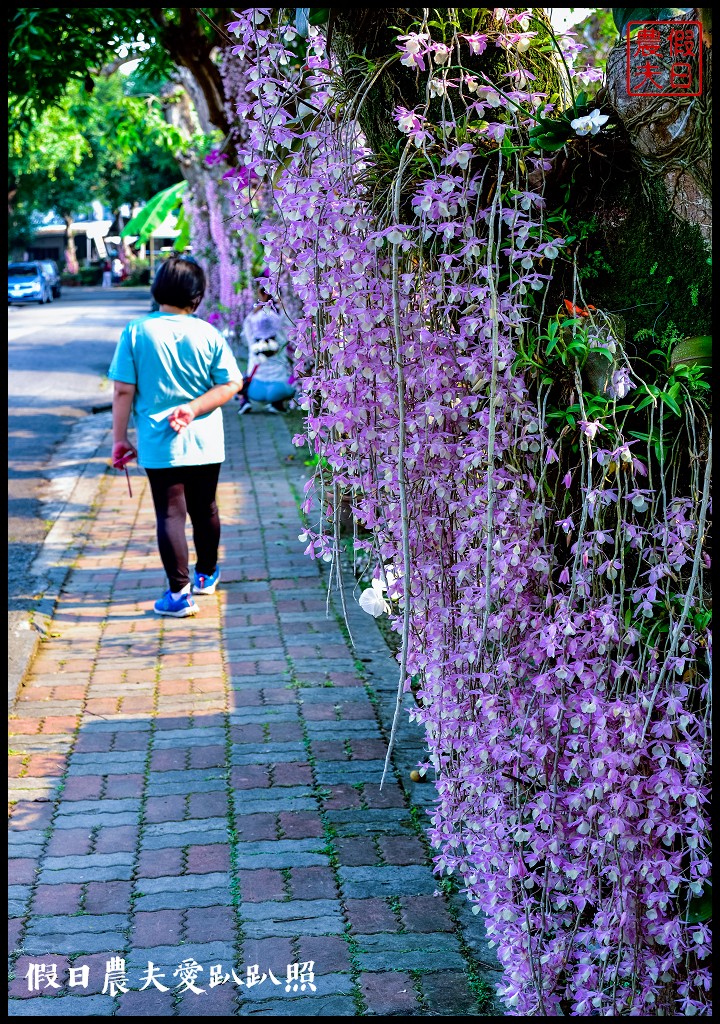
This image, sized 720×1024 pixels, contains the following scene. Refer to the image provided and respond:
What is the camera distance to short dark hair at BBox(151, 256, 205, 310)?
232 inches

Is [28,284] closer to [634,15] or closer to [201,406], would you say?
[201,406]

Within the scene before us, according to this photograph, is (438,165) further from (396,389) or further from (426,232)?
(396,389)

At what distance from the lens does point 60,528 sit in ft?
27.9

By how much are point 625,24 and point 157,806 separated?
2971 mm

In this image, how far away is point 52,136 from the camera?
43.2 meters

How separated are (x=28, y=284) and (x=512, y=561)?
46.2 metres

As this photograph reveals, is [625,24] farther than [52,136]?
No

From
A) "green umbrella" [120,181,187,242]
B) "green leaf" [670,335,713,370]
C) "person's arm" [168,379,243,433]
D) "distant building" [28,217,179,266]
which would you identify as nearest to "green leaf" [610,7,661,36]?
"green leaf" [670,335,713,370]

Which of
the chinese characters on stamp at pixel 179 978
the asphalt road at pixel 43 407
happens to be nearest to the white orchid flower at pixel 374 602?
the chinese characters on stamp at pixel 179 978

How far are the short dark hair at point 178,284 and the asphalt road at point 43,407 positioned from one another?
6.32 feet

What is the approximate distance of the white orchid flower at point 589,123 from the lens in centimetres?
249

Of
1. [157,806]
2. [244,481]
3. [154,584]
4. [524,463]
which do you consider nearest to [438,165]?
[524,463]

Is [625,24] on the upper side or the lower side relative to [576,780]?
upper

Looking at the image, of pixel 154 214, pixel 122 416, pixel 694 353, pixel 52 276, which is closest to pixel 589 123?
pixel 694 353
